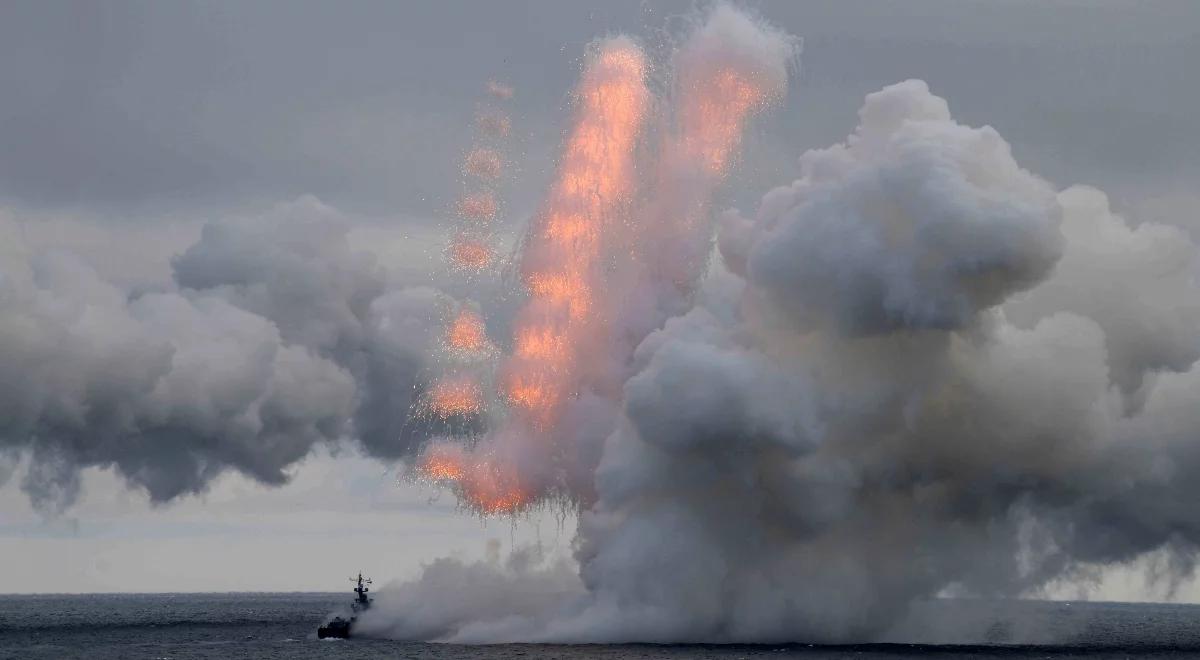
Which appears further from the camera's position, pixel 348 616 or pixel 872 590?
pixel 348 616

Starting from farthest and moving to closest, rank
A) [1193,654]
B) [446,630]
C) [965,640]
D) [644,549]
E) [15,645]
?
1. [15,645]
2. [1193,654]
3. [965,640]
4. [446,630]
5. [644,549]

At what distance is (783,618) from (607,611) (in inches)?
583

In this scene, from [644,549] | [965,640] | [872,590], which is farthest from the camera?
[965,640]

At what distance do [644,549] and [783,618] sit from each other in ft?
49.2

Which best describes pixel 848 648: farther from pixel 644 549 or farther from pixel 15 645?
pixel 15 645

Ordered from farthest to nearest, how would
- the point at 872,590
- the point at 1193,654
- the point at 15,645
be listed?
1. the point at 15,645
2. the point at 1193,654
3. the point at 872,590

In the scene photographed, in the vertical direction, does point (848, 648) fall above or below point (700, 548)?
below

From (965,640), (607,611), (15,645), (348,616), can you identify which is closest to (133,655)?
(348,616)

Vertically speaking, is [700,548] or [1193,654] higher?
[700,548]

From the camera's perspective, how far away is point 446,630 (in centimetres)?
13750

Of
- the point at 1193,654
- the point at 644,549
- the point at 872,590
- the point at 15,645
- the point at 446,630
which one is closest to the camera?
the point at 644,549

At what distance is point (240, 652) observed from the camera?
5984 inches

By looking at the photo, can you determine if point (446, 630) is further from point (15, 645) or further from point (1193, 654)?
point (1193, 654)

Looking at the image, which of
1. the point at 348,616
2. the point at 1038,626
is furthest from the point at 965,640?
the point at 348,616
